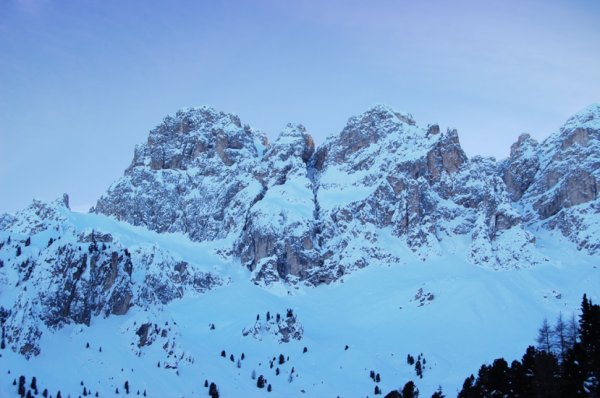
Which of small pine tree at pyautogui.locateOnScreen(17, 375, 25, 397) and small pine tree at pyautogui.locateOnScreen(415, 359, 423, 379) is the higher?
small pine tree at pyautogui.locateOnScreen(415, 359, 423, 379)

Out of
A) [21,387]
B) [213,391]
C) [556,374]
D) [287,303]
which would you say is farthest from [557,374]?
[287,303]

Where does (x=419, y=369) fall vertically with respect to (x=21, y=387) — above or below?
above

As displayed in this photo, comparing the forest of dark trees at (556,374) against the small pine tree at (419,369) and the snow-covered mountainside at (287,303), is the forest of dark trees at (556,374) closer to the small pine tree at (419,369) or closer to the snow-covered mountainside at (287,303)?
the snow-covered mountainside at (287,303)

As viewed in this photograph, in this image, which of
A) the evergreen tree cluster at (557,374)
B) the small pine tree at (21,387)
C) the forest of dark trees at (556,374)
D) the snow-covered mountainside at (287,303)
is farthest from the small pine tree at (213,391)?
the evergreen tree cluster at (557,374)

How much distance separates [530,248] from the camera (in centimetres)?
18700

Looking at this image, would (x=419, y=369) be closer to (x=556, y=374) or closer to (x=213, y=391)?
(x=213, y=391)

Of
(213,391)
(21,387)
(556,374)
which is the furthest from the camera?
(213,391)

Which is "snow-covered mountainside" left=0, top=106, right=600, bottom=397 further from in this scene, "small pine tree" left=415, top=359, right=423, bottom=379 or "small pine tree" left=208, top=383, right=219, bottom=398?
"small pine tree" left=415, top=359, right=423, bottom=379

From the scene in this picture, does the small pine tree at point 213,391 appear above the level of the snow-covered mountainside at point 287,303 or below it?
below

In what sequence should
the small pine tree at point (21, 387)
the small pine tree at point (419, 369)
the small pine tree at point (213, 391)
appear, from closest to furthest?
the small pine tree at point (21, 387) → the small pine tree at point (213, 391) → the small pine tree at point (419, 369)

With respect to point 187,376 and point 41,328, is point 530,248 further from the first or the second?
point 41,328

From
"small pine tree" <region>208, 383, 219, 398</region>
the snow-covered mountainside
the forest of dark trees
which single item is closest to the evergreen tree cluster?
the forest of dark trees

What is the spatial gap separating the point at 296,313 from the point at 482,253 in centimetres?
5041

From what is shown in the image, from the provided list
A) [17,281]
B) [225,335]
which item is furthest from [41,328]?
[225,335]
